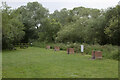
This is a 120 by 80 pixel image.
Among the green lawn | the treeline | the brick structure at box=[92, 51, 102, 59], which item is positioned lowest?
the green lawn

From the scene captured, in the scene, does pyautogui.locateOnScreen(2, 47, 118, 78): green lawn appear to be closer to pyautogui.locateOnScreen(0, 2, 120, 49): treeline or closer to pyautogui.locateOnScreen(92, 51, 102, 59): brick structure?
pyautogui.locateOnScreen(92, 51, 102, 59): brick structure

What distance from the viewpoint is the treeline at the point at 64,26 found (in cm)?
2081

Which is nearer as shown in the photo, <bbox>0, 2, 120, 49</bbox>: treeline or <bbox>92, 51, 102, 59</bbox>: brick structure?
<bbox>92, 51, 102, 59</bbox>: brick structure

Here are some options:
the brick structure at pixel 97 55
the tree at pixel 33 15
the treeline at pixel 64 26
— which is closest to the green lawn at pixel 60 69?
the brick structure at pixel 97 55

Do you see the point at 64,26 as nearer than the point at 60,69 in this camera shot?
No

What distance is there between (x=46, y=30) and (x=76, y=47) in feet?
61.2

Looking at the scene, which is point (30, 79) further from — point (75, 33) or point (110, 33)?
point (75, 33)

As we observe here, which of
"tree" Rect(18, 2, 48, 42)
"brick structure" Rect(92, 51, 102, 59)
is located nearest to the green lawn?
"brick structure" Rect(92, 51, 102, 59)

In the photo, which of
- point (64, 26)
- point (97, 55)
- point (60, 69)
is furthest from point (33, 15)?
point (60, 69)

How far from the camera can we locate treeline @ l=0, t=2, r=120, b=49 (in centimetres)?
2081

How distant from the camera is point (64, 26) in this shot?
33375 mm

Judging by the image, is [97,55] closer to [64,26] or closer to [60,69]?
[60,69]

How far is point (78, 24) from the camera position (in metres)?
28.4

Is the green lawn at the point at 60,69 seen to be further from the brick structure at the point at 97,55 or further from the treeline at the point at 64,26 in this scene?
the treeline at the point at 64,26
